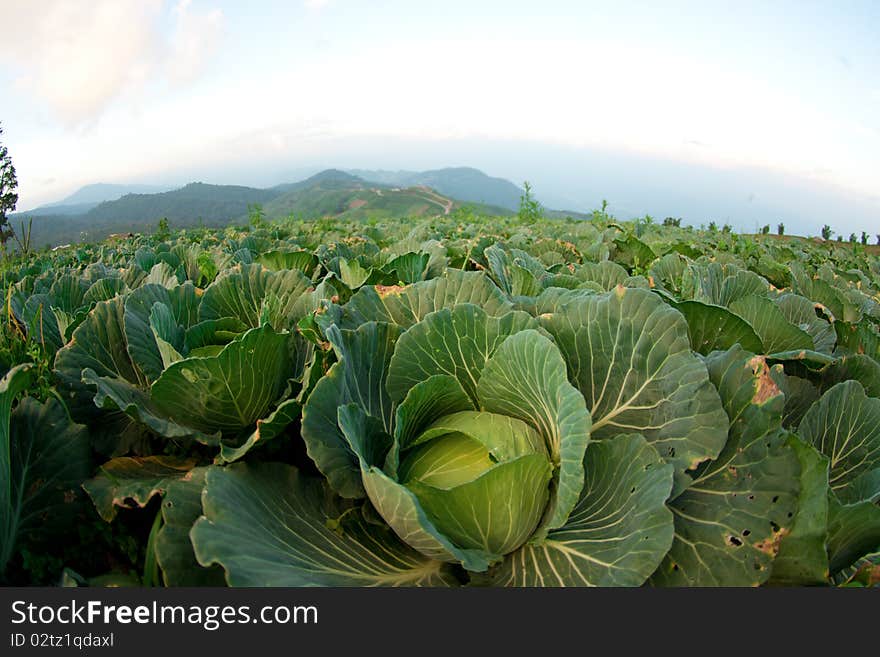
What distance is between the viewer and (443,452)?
1418 millimetres

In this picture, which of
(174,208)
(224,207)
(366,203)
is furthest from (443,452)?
(366,203)

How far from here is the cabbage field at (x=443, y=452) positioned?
1173 mm

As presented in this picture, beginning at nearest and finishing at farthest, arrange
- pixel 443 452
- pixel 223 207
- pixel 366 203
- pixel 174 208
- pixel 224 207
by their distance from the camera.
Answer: pixel 443 452, pixel 174 208, pixel 223 207, pixel 224 207, pixel 366 203

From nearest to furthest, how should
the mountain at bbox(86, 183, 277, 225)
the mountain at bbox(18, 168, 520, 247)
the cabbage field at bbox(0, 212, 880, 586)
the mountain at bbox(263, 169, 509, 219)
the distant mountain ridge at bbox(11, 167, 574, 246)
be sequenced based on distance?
the cabbage field at bbox(0, 212, 880, 586) → the distant mountain ridge at bbox(11, 167, 574, 246) → the mountain at bbox(18, 168, 520, 247) → the mountain at bbox(86, 183, 277, 225) → the mountain at bbox(263, 169, 509, 219)

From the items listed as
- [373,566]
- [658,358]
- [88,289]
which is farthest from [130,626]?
[88,289]

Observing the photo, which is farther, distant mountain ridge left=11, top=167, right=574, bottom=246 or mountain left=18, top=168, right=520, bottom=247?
mountain left=18, top=168, right=520, bottom=247

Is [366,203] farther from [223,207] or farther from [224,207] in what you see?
[223,207]

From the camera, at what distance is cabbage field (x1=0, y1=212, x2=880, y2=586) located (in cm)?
117

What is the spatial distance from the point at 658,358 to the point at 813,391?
783mm

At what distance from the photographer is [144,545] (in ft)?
4.59

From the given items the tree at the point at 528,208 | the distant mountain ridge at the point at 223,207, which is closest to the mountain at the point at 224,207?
the distant mountain ridge at the point at 223,207

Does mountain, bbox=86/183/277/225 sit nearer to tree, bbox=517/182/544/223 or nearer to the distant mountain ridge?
the distant mountain ridge

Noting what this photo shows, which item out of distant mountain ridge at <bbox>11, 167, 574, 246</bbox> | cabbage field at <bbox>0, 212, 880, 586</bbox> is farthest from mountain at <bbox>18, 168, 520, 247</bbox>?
cabbage field at <bbox>0, 212, 880, 586</bbox>

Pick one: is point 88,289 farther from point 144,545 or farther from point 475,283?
point 475,283
